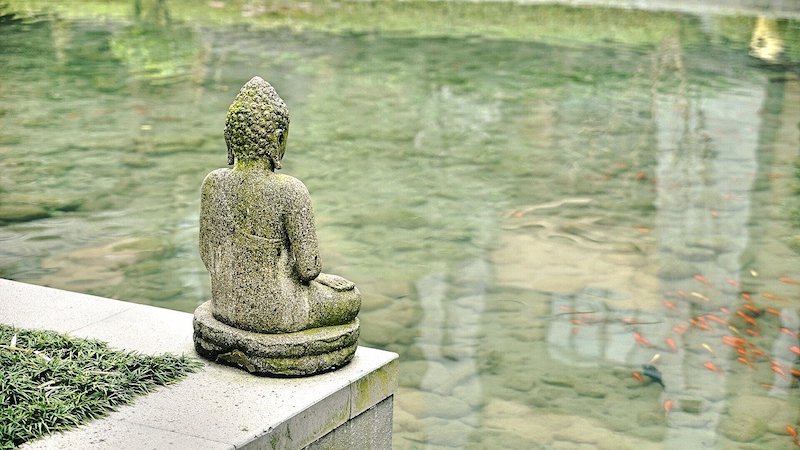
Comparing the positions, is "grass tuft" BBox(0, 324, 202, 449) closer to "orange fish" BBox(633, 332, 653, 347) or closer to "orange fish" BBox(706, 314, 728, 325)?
"orange fish" BBox(633, 332, 653, 347)

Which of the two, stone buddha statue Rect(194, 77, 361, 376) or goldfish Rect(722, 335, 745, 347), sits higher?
stone buddha statue Rect(194, 77, 361, 376)

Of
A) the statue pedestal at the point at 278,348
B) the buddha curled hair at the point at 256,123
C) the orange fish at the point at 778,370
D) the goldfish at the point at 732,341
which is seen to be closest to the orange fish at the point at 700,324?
the goldfish at the point at 732,341

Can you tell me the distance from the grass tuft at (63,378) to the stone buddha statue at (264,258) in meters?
0.33

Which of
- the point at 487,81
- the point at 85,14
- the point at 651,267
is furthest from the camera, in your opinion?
the point at 85,14

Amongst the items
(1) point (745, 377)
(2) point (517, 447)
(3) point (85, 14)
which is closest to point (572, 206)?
(1) point (745, 377)

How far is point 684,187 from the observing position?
1120cm

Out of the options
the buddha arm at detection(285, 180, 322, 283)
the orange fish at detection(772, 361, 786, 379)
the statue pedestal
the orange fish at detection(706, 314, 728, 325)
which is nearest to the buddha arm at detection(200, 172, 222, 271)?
the statue pedestal

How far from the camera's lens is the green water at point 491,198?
678 cm

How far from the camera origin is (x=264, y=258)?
493 cm

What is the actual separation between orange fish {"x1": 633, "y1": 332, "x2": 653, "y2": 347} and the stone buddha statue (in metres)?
2.96

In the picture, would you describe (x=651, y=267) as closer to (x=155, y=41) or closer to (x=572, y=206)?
(x=572, y=206)

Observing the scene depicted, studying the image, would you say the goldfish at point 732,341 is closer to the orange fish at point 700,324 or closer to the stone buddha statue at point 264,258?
the orange fish at point 700,324

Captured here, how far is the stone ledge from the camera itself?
4426mm

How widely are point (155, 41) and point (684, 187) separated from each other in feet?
35.3
